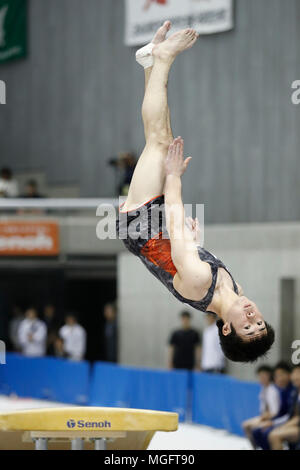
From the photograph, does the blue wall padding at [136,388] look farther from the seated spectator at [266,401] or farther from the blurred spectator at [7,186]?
the blurred spectator at [7,186]

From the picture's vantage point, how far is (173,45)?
5742 mm

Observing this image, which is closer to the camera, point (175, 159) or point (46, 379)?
point (175, 159)

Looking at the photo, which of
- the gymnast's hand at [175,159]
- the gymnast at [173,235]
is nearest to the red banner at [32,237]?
the gymnast at [173,235]

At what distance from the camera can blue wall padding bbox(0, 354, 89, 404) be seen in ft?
46.8

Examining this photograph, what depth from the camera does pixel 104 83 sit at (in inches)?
769

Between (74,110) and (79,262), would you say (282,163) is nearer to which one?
(79,262)

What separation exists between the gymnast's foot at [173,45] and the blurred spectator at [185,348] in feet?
29.1

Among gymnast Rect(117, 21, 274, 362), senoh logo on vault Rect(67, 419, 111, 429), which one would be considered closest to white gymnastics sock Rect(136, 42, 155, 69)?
gymnast Rect(117, 21, 274, 362)

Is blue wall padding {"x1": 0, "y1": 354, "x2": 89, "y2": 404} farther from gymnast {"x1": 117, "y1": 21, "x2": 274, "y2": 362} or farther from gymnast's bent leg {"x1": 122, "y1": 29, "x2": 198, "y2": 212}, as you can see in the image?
gymnast's bent leg {"x1": 122, "y1": 29, "x2": 198, "y2": 212}

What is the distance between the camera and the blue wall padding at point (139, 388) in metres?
12.5

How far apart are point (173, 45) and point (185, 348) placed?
29.5ft

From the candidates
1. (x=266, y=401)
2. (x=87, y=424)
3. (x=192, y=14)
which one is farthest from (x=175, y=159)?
(x=192, y=14)

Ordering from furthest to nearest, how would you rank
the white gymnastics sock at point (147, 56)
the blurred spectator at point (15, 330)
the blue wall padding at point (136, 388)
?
the blurred spectator at point (15, 330) < the blue wall padding at point (136, 388) < the white gymnastics sock at point (147, 56)

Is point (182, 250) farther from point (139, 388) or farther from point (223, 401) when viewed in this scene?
point (139, 388)
